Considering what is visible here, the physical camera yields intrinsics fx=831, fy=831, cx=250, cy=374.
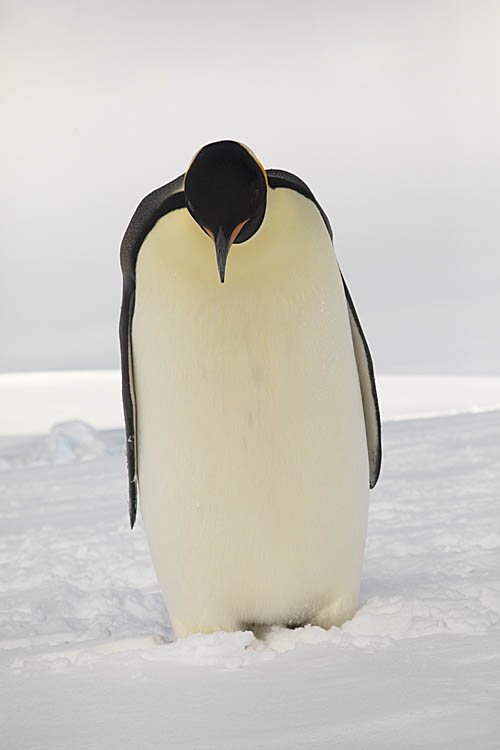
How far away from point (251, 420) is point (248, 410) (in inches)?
0.5

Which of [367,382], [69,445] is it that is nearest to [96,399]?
[69,445]

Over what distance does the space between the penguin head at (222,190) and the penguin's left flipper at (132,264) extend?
102mm

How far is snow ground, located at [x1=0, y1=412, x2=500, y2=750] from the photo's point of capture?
0.71 m

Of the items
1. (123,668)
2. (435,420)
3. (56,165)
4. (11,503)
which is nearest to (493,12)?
(56,165)

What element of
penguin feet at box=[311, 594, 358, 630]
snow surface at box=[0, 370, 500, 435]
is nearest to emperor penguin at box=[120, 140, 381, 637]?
penguin feet at box=[311, 594, 358, 630]

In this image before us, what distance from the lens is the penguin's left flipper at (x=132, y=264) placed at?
1.02 metres

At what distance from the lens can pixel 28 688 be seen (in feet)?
2.90

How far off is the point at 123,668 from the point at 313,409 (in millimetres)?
376

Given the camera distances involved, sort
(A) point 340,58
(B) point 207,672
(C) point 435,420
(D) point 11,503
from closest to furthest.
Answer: (B) point 207,672, (A) point 340,58, (D) point 11,503, (C) point 435,420

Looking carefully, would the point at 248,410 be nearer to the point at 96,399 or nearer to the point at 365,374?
the point at 365,374

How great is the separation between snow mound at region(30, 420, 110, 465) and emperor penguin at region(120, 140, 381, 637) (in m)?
3.37

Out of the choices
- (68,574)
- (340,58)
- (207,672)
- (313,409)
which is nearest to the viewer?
(207,672)

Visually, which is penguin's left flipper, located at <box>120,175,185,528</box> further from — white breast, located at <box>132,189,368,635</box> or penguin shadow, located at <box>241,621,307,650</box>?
penguin shadow, located at <box>241,621,307,650</box>

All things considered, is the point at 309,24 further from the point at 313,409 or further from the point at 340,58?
the point at 313,409
